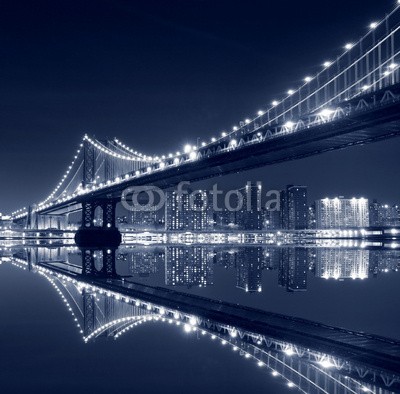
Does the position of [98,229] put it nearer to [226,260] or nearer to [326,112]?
[226,260]

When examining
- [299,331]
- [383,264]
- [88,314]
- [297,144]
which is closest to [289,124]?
[297,144]

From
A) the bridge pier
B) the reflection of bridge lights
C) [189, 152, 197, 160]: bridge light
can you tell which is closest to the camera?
the reflection of bridge lights

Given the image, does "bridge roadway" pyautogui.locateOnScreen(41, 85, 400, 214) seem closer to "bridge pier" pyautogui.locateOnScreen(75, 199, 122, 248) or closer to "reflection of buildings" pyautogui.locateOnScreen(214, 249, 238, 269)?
"reflection of buildings" pyautogui.locateOnScreen(214, 249, 238, 269)

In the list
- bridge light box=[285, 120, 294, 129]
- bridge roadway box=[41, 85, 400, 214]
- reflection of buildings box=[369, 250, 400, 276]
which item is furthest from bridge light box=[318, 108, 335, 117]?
reflection of buildings box=[369, 250, 400, 276]

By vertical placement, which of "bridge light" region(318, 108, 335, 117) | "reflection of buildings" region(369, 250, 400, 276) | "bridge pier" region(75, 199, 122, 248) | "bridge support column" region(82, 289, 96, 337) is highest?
"bridge light" region(318, 108, 335, 117)

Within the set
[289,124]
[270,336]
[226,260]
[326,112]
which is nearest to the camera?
[270,336]

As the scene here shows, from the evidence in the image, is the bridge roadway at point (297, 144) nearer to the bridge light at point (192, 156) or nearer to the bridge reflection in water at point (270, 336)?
the bridge light at point (192, 156)

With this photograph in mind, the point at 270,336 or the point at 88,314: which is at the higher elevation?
the point at 88,314
